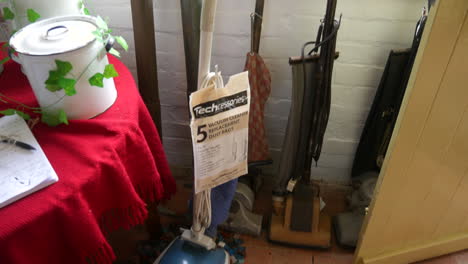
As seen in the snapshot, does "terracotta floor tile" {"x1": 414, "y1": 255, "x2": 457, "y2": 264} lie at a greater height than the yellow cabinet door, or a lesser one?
lesser

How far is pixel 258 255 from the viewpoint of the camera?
1.53 metres

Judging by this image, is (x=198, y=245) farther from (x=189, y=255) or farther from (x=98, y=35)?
(x=98, y=35)

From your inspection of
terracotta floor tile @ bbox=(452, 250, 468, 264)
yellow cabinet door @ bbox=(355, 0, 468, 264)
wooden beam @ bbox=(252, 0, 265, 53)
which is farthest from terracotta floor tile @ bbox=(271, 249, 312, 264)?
wooden beam @ bbox=(252, 0, 265, 53)

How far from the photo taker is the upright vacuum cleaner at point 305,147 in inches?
46.4

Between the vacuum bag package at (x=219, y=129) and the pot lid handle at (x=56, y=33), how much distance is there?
36 cm

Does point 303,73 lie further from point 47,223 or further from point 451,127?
point 47,223

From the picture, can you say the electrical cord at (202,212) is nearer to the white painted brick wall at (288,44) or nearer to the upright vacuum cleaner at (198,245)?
the upright vacuum cleaner at (198,245)

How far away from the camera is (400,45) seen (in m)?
1.34

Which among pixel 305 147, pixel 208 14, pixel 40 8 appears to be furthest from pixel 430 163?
pixel 40 8

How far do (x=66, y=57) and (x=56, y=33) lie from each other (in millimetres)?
87

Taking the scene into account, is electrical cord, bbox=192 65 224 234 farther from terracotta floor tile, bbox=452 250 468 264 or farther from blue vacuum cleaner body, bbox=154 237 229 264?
terracotta floor tile, bbox=452 250 468 264

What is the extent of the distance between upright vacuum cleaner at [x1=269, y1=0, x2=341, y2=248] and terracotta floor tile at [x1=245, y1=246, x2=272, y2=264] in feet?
0.20

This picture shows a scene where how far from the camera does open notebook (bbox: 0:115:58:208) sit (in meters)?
0.76

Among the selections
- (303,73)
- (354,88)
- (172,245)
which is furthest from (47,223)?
(354,88)
